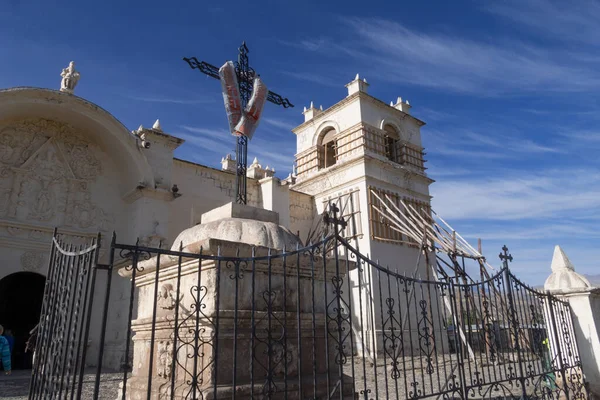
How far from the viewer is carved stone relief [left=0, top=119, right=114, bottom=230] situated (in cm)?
1070

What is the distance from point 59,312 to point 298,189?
16.3 meters

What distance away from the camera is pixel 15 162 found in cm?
1088

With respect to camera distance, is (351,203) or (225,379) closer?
(225,379)

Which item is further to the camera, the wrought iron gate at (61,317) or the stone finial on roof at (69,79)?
the stone finial on roof at (69,79)

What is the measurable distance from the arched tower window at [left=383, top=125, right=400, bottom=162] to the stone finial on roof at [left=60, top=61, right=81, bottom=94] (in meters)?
12.6

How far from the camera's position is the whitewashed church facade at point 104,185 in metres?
10.6

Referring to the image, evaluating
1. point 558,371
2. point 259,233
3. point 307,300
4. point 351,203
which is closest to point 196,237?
point 259,233

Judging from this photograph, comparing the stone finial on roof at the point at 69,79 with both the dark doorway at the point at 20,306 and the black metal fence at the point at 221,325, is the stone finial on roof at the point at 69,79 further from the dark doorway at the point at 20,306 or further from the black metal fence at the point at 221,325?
the black metal fence at the point at 221,325

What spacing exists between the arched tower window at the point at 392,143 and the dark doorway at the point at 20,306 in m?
14.3

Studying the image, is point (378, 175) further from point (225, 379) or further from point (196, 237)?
point (225, 379)

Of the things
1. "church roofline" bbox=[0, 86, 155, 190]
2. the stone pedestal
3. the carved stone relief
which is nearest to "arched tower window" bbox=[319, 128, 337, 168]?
"church roofline" bbox=[0, 86, 155, 190]

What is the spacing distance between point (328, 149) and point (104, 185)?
10.7m

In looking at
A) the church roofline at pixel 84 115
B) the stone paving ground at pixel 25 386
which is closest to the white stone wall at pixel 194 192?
the church roofline at pixel 84 115

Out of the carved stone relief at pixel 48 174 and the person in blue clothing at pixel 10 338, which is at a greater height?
the carved stone relief at pixel 48 174
